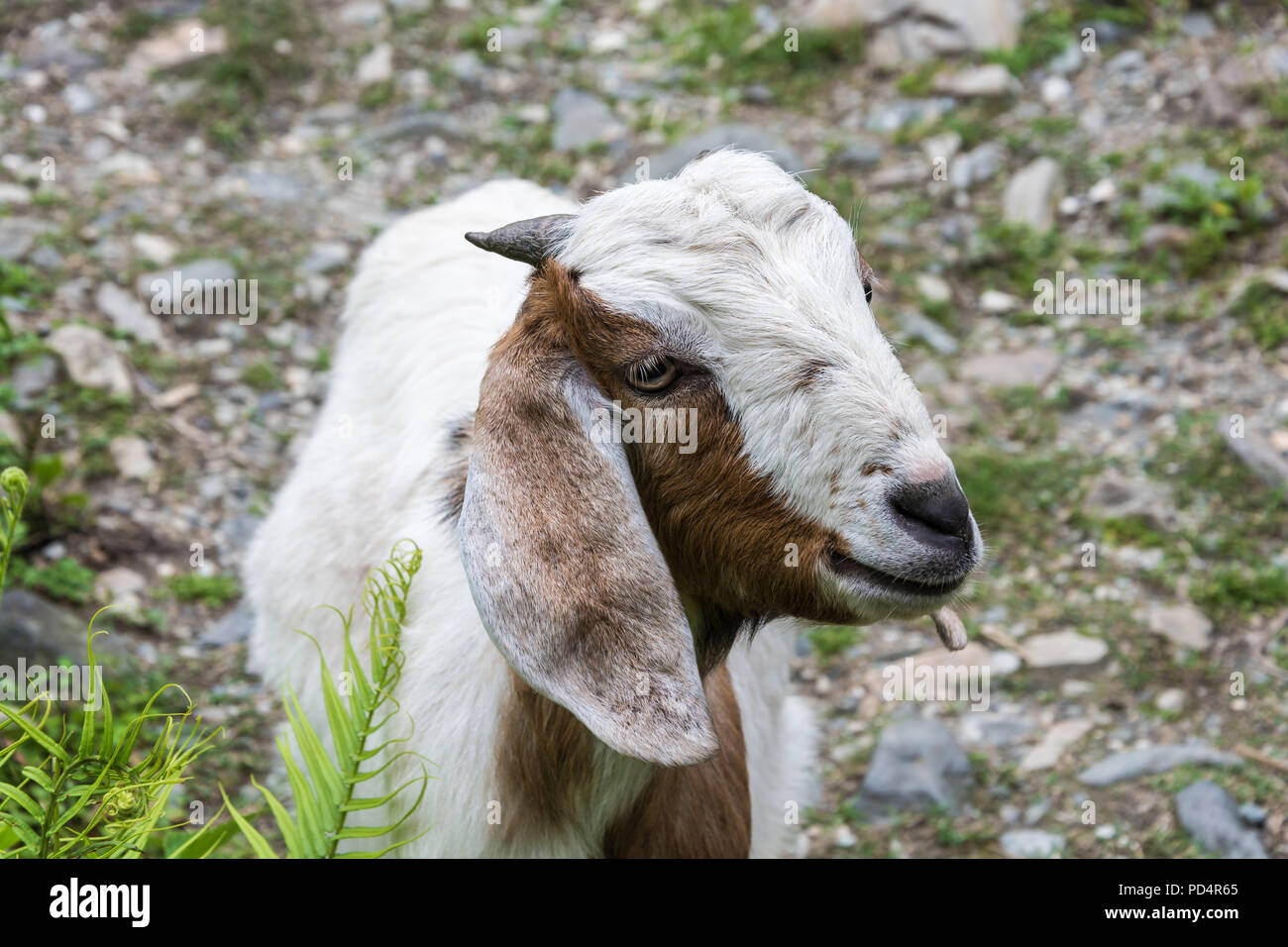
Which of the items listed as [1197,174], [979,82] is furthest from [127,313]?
[1197,174]

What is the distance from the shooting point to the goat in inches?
102

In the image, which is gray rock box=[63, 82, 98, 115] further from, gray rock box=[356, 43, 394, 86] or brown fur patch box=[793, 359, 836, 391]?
brown fur patch box=[793, 359, 836, 391]

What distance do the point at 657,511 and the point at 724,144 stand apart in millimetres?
5170

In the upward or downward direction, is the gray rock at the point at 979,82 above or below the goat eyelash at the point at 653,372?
above

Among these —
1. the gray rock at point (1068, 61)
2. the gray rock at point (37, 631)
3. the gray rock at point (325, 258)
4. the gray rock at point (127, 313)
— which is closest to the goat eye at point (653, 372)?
the gray rock at point (37, 631)

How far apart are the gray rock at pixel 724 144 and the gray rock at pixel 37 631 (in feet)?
13.7

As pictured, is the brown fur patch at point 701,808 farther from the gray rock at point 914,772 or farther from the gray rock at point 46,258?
the gray rock at point 46,258

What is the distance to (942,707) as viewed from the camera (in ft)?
17.1

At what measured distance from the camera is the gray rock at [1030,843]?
4.50 m

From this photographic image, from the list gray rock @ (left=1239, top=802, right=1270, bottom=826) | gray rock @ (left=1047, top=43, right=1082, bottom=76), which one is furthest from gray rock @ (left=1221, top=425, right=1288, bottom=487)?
gray rock @ (left=1047, top=43, right=1082, bottom=76)

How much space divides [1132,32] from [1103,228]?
1.73m

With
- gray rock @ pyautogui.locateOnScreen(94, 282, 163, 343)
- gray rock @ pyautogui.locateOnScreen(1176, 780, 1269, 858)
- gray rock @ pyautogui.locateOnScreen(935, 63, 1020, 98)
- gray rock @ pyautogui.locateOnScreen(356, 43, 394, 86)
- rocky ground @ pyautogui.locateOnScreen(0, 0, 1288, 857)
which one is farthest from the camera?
gray rock @ pyautogui.locateOnScreen(356, 43, 394, 86)

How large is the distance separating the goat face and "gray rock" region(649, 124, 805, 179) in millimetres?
4816

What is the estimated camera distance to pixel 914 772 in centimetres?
485
